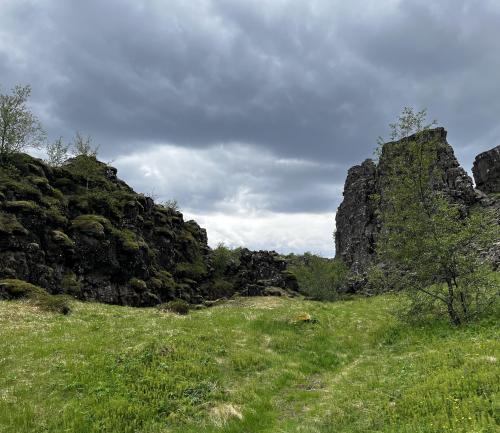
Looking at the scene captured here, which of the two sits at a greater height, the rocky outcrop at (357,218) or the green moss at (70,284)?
the rocky outcrop at (357,218)

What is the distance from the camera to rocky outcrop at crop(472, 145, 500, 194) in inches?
4162

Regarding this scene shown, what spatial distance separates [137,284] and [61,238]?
16.0 m

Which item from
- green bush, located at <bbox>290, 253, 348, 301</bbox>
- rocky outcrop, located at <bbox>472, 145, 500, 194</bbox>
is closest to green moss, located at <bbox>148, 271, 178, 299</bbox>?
green bush, located at <bbox>290, 253, 348, 301</bbox>

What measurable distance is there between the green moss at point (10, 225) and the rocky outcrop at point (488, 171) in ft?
367

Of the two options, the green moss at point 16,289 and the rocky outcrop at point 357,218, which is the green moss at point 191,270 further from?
the green moss at point 16,289

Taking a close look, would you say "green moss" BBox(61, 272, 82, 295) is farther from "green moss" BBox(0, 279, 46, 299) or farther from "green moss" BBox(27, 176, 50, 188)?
"green moss" BBox(27, 176, 50, 188)

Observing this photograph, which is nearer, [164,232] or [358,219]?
[164,232]

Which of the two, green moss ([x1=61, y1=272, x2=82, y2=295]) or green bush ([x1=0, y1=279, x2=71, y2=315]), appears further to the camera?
green moss ([x1=61, y1=272, x2=82, y2=295])

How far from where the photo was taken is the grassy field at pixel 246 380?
12.1 metres

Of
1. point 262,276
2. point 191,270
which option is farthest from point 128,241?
point 262,276

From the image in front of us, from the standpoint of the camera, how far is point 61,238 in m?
52.1

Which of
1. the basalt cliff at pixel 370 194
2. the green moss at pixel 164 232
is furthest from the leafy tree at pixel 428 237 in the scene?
the green moss at pixel 164 232

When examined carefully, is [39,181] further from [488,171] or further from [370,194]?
[488,171]

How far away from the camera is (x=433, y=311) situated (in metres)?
26.9
